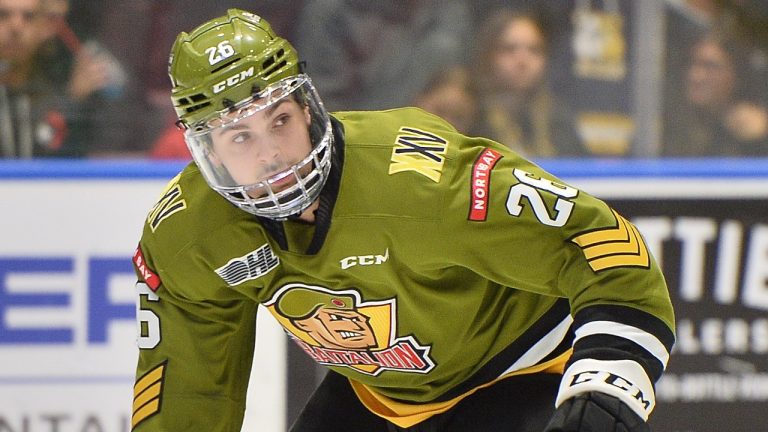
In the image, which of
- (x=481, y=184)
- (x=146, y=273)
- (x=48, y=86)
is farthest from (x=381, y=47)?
(x=481, y=184)

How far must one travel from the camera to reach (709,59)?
443cm

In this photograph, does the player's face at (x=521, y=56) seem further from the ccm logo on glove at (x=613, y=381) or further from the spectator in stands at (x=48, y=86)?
the ccm logo on glove at (x=613, y=381)

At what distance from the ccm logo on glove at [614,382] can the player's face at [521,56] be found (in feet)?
7.88

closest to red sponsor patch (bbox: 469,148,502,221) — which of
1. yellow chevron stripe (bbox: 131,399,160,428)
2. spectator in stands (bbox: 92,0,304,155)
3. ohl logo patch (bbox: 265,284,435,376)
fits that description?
ohl logo patch (bbox: 265,284,435,376)

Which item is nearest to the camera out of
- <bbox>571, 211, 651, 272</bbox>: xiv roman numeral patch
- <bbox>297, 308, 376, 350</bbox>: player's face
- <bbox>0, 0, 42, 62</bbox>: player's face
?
<bbox>571, 211, 651, 272</bbox>: xiv roman numeral patch

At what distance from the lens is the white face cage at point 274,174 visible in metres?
2.16

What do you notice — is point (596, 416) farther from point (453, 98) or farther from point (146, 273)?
point (453, 98)

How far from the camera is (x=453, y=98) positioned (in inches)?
169

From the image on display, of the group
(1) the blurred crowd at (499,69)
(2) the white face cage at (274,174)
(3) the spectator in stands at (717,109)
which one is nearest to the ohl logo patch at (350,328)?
(2) the white face cage at (274,174)

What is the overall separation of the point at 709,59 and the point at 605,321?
2.60m

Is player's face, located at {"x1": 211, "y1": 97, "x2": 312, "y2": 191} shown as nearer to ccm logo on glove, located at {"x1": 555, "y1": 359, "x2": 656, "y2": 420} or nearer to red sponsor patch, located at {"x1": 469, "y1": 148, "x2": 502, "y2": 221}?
red sponsor patch, located at {"x1": 469, "y1": 148, "x2": 502, "y2": 221}

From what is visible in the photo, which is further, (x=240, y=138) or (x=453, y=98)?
(x=453, y=98)

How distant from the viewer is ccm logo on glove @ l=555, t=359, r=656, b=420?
196 cm

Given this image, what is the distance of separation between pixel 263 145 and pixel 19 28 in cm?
208
